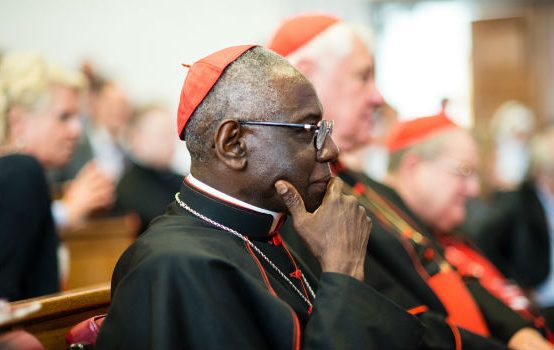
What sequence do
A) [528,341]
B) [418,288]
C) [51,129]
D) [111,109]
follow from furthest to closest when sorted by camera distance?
[111,109] < [51,129] < [528,341] < [418,288]

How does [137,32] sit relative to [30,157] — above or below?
below

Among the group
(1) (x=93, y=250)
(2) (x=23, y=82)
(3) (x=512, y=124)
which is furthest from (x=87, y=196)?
(3) (x=512, y=124)

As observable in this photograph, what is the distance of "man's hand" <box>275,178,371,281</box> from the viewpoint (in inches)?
80.3

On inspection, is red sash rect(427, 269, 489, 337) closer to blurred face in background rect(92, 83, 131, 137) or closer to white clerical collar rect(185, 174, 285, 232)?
white clerical collar rect(185, 174, 285, 232)

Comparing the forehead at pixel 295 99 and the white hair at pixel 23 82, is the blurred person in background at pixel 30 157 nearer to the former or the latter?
the white hair at pixel 23 82

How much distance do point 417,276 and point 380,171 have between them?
766 cm

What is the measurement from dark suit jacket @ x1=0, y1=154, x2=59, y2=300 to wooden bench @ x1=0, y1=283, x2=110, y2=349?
0.69 m

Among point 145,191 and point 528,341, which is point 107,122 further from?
point 528,341

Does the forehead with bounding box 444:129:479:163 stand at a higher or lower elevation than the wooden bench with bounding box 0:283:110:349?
lower

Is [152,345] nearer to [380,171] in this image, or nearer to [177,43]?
[177,43]

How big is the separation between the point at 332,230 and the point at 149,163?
4.71 m

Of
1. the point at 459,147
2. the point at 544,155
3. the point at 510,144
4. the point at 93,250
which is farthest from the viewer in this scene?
the point at 510,144

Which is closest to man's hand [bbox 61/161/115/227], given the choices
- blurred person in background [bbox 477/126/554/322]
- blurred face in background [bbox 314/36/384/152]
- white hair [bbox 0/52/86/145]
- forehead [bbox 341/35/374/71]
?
white hair [bbox 0/52/86/145]

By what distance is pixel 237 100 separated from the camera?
2076mm
